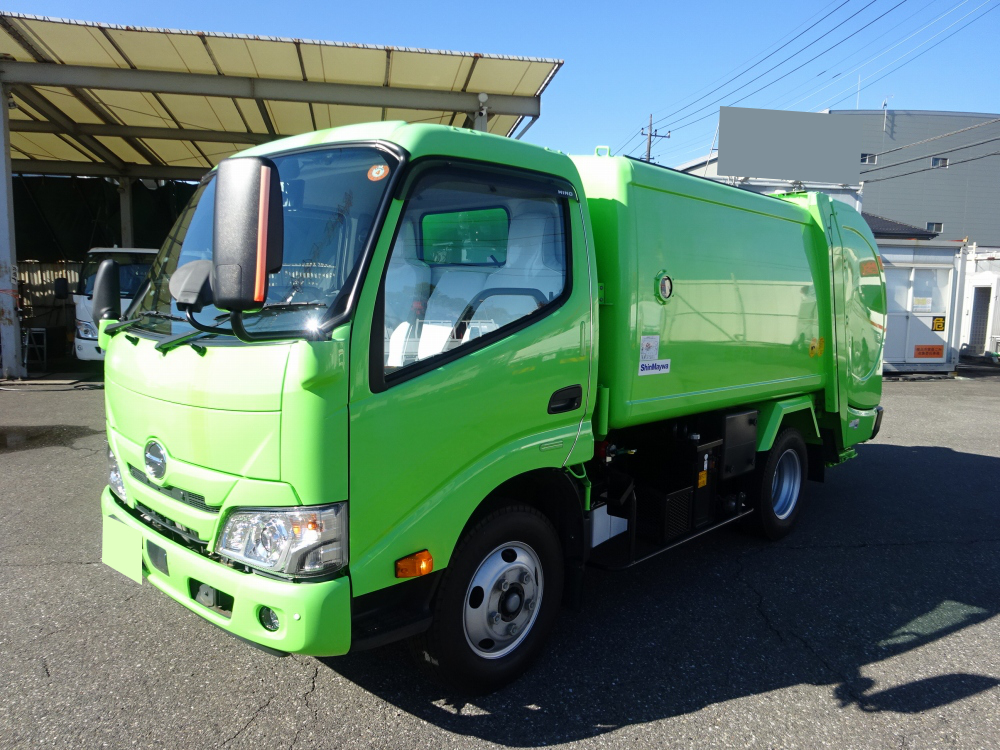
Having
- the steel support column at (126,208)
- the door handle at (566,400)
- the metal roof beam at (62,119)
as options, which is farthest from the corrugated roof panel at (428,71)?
the steel support column at (126,208)

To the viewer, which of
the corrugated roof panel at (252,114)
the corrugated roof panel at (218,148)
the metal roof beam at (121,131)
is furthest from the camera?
the corrugated roof panel at (218,148)

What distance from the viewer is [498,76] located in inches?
460

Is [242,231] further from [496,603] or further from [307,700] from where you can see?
[307,700]

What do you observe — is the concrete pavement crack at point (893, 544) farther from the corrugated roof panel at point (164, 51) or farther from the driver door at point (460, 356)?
the corrugated roof panel at point (164, 51)

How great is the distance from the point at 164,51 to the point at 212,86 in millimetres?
1149

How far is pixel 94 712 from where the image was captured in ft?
9.34

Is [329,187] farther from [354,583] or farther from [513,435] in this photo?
[354,583]

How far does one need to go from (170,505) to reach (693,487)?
2.95 meters

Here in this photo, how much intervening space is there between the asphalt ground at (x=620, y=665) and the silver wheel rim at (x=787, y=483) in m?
0.31

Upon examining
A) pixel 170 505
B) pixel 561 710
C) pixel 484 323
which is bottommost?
pixel 561 710

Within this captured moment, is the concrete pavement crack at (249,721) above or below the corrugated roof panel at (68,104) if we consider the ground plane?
below

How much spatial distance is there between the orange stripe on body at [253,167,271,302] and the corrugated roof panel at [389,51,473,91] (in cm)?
987

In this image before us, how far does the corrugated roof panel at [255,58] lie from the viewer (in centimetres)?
1068

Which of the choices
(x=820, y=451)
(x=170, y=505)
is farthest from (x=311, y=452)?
(x=820, y=451)
